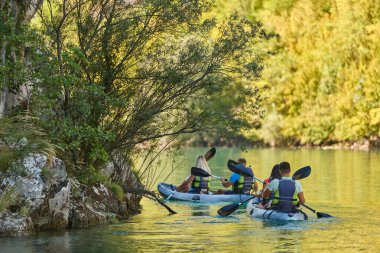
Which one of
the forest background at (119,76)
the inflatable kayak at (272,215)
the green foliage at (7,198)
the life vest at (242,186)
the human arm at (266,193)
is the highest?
the forest background at (119,76)

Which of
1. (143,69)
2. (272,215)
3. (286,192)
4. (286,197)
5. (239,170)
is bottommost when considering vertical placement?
(272,215)

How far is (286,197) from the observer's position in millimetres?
23328

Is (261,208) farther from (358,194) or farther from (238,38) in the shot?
(358,194)

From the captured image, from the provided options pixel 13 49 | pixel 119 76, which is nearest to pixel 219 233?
pixel 119 76

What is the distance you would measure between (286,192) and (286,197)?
15 centimetres

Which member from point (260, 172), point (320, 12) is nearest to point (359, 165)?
point (260, 172)

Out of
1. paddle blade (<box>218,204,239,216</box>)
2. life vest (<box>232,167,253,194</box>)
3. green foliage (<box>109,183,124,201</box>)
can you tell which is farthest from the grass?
life vest (<box>232,167,253,194</box>)

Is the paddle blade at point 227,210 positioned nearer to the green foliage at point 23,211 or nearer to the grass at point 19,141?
the grass at point 19,141

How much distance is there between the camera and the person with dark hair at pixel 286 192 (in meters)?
23.1

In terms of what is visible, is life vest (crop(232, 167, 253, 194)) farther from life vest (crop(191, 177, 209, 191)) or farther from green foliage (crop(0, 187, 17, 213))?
green foliage (crop(0, 187, 17, 213))

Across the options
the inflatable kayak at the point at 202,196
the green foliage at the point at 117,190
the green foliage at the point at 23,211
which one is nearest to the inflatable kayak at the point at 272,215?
the green foliage at the point at 117,190

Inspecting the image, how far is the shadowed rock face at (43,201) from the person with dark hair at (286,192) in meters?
3.74

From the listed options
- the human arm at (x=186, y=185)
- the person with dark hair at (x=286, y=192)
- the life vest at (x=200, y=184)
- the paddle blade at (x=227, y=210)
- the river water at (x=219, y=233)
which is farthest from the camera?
the human arm at (x=186, y=185)

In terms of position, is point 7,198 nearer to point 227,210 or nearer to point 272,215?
point 272,215
